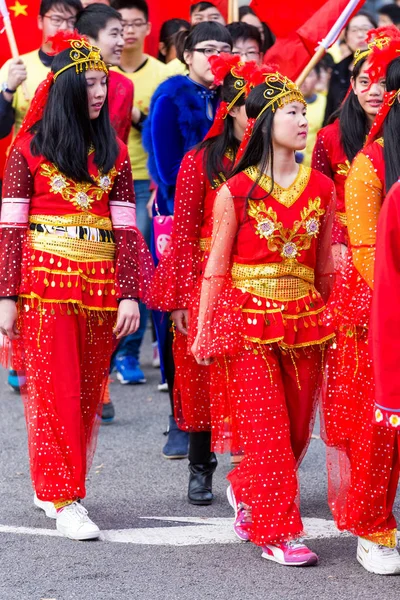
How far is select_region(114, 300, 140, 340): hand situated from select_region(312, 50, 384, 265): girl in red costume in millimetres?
1092

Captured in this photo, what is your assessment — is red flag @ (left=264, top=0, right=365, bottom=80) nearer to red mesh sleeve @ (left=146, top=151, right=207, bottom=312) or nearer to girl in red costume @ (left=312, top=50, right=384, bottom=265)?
girl in red costume @ (left=312, top=50, right=384, bottom=265)

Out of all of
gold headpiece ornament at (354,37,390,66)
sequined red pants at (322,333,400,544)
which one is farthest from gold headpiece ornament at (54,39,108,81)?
sequined red pants at (322,333,400,544)

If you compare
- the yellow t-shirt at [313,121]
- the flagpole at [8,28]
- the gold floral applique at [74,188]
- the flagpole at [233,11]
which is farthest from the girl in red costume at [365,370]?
the yellow t-shirt at [313,121]

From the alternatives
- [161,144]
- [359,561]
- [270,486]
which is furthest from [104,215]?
[359,561]

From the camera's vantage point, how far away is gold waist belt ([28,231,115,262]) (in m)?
4.98

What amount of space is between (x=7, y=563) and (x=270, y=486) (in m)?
1.05

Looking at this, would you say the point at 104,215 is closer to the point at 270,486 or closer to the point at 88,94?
the point at 88,94

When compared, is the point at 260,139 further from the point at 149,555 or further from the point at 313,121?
the point at 313,121

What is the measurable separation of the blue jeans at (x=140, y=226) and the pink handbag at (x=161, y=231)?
1780 millimetres

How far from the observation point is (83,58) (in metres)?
4.99

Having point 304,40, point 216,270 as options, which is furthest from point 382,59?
point 304,40

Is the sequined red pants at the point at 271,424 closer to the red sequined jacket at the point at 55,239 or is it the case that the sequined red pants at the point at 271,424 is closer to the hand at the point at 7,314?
the red sequined jacket at the point at 55,239

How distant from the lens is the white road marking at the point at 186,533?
16.3ft

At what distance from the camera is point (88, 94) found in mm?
5023
